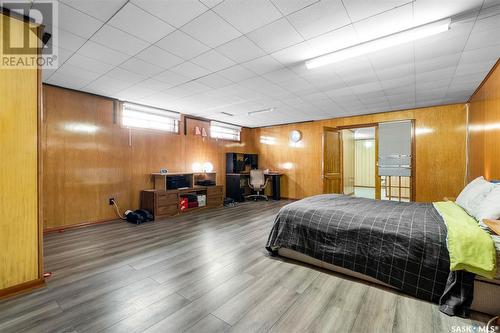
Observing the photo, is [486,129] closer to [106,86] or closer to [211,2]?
[211,2]

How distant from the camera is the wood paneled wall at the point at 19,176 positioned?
1960 mm

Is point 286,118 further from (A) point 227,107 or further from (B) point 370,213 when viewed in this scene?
(B) point 370,213

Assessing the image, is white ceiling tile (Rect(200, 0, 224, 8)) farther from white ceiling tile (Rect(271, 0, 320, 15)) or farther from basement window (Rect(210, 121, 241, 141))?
basement window (Rect(210, 121, 241, 141))

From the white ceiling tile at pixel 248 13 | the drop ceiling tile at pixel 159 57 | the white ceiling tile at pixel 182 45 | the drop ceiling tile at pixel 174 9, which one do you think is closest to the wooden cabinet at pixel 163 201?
the drop ceiling tile at pixel 159 57

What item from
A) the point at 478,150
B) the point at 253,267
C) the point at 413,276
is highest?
the point at 478,150

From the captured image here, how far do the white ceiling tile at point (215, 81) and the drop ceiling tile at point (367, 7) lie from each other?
204cm

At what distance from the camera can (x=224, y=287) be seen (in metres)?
2.09

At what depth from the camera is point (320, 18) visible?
84.0 inches

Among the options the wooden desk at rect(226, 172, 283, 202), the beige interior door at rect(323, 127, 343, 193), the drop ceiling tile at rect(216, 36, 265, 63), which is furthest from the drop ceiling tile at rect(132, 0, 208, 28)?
the wooden desk at rect(226, 172, 283, 202)

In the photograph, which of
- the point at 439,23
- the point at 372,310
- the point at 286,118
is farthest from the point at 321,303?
the point at 286,118

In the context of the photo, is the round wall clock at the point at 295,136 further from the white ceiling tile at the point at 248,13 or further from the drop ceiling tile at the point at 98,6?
the drop ceiling tile at the point at 98,6

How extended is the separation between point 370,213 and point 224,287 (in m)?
1.78

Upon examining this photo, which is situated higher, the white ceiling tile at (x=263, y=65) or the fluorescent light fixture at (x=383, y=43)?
the white ceiling tile at (x=263, y=65)

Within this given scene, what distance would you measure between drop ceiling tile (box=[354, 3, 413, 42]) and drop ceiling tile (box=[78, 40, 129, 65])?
2.87 m
